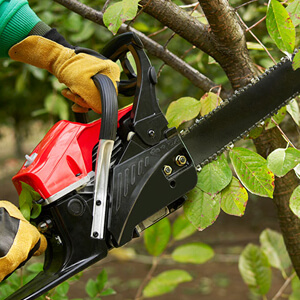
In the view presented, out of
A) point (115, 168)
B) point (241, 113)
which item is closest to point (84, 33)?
point (241, 113)

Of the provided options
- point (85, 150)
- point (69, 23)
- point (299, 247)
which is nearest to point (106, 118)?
point (85, 150)

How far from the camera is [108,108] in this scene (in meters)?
1.01

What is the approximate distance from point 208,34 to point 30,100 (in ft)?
8.59

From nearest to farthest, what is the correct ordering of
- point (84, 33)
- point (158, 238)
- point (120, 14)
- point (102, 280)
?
point (120, 14) → point (102, 280) → point (158, 238) → point (84, 33)

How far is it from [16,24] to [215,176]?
25.3 inches

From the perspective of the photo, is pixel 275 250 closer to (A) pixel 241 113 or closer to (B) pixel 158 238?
(B) pixel 158 238

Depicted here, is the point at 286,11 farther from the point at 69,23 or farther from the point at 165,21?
the point at 69,23

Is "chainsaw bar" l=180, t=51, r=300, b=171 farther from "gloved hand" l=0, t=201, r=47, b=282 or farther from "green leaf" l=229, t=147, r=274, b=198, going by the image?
"gloved hand" l=0, t=201, r=47, b=282

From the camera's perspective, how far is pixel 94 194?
1020mm

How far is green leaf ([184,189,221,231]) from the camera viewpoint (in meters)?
1.13

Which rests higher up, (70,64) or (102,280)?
(70,64)

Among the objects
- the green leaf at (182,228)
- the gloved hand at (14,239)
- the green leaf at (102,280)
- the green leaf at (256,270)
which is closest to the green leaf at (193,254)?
the green leaf at (182,228)

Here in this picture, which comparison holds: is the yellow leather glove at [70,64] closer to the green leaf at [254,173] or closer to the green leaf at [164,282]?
the green leaf at [254,173]

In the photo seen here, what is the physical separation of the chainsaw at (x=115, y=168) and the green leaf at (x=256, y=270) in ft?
2.20
